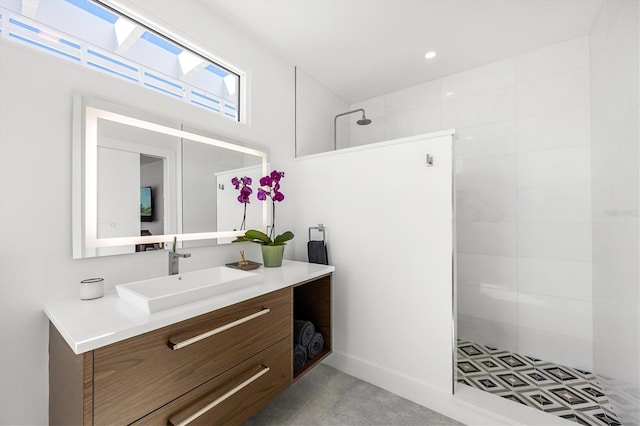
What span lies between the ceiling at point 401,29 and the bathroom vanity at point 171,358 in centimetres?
170

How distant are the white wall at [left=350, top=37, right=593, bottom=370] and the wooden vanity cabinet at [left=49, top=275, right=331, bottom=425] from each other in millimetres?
1626

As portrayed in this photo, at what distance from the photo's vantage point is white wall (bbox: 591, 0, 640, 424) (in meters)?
1.28

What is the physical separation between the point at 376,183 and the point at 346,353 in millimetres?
1265

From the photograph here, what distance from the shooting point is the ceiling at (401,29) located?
1.69 metres

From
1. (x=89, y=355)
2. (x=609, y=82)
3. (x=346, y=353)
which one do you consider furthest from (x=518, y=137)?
(x=89, y=355)

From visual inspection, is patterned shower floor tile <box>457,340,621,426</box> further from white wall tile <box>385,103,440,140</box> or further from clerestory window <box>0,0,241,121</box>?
clerestory window <box>0,0,241,121</box>

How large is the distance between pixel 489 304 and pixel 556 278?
1.68 feet

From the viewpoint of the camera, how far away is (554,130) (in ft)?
6.75

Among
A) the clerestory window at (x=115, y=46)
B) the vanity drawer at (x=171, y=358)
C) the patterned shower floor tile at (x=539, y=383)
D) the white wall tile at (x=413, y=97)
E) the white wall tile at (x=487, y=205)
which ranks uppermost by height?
the white wall tile at (x=413, y=97)

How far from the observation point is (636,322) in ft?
4.12

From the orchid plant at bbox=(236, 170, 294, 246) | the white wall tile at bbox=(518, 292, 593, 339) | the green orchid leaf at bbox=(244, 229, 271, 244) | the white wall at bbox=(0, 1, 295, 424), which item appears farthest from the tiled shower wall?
the white wall at bbox=(0, 1, 295, 424)

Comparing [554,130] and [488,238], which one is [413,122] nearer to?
[554,130]

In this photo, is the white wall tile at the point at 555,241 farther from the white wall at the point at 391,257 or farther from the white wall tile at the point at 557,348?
the white wall at the point at 391,257

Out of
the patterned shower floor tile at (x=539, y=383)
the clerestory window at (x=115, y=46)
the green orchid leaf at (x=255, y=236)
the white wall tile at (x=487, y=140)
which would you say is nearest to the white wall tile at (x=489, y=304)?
the patterned shower floor tile at (x=539, y=383)
